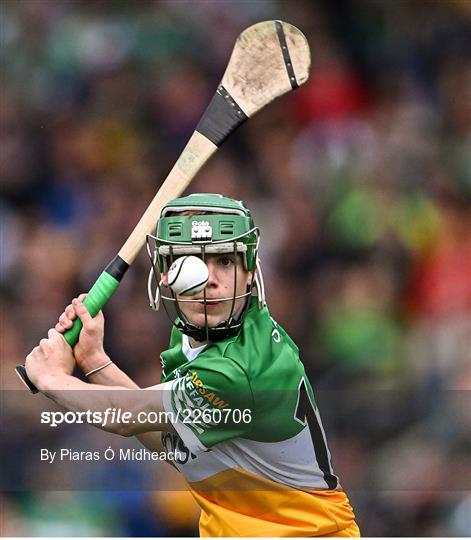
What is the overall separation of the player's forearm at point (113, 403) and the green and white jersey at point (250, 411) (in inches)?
2.2

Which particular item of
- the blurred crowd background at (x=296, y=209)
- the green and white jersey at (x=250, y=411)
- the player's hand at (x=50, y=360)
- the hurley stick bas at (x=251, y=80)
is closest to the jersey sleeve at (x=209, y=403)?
the green and white jersey at (x=250, y=411)

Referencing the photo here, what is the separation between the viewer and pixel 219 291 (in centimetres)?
243

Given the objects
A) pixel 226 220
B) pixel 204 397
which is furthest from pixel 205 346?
pixel 226 220

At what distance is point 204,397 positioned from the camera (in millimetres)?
2398

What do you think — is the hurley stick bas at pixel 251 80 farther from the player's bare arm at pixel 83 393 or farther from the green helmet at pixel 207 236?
the player's bare arm at pixel 83 393

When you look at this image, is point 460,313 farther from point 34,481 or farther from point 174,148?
point 34,481

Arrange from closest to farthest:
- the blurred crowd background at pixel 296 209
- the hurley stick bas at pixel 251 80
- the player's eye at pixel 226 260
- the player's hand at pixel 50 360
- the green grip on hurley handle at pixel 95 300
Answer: the player's eye at pixel 226 260 → the player's hand at pixel 50 360 → the green grip on hurley handle at pixel 95 300 → the hurley stick bas at pixel 251 80 → the blurred crowd background at pixel 296 209

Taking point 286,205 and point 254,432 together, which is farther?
point 286,205

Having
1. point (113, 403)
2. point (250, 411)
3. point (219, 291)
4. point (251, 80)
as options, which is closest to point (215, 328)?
point (219, 291)

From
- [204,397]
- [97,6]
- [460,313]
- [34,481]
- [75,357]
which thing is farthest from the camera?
[97,6]

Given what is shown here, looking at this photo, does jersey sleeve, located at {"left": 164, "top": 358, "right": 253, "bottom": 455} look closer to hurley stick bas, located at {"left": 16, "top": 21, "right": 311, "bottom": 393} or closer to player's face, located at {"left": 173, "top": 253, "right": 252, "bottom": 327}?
player's face, located at {"left": 173, "top": 253, "right": 252, "bottom": 327}

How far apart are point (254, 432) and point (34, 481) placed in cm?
158

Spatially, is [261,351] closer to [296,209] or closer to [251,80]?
[251,80]

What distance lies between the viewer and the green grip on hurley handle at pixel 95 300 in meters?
2.71
